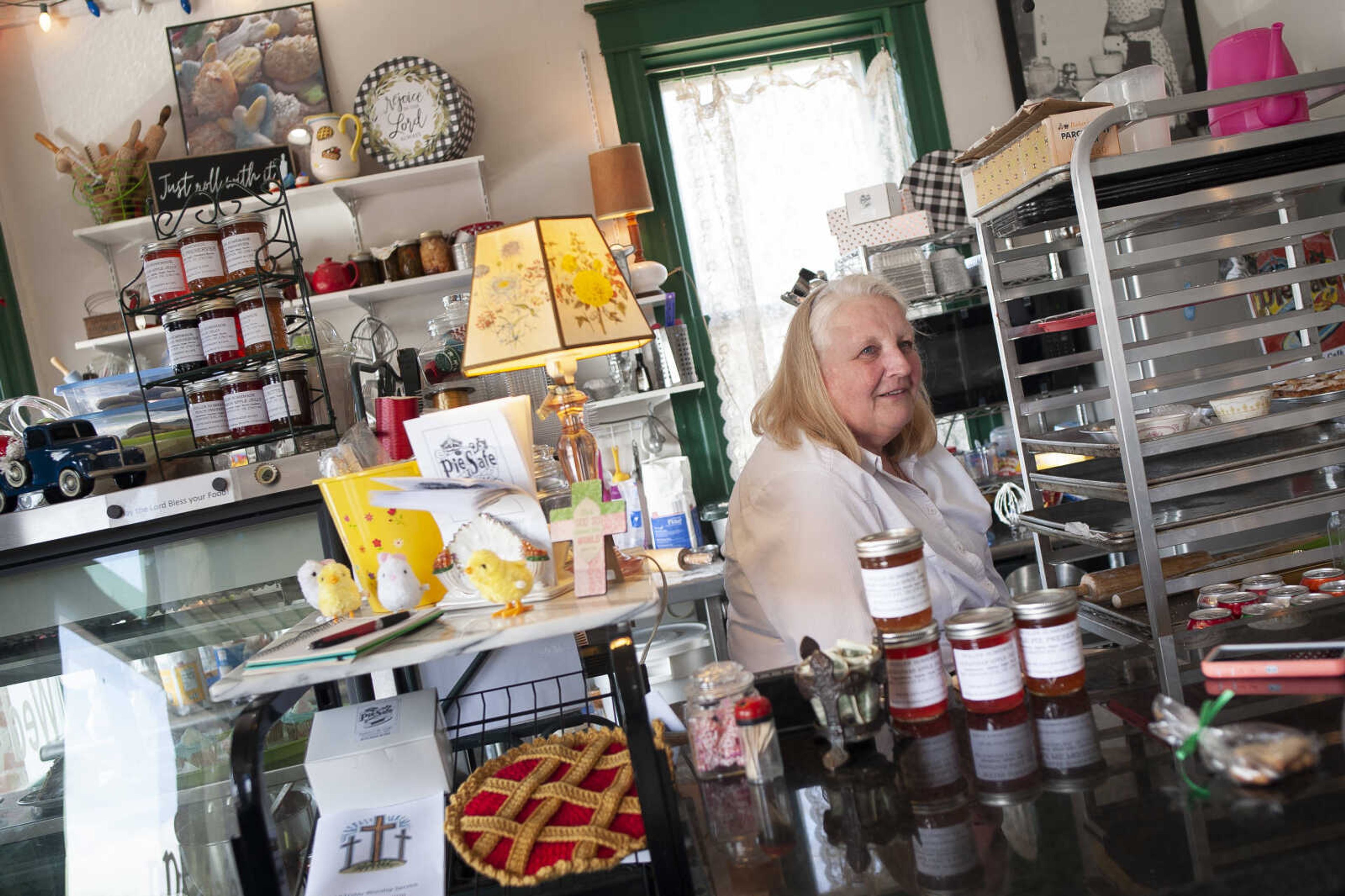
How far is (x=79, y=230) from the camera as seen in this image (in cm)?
378

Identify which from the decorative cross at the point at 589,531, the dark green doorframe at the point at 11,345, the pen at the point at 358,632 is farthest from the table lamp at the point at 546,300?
the dark green doorframe at the point at 11,345

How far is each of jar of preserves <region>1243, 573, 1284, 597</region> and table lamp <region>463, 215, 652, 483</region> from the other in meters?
1.23

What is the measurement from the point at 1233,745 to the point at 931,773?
0.97 ft

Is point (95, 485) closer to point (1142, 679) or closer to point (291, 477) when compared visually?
point (291, 477)

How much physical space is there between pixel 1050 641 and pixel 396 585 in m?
0.81

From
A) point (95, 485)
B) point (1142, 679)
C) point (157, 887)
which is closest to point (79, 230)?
point (95, 485)

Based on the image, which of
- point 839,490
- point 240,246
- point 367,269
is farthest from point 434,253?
point 839,490

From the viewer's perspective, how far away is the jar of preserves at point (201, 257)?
200 centimetres

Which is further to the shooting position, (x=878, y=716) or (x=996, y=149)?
(x=996, y=149)

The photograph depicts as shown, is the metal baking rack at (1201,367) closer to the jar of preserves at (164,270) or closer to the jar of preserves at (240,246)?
the jar of preserves at (240,246)

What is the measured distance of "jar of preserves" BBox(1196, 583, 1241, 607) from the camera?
1864 mm

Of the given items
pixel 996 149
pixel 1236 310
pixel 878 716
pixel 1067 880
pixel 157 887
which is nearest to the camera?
pixel 1067 880

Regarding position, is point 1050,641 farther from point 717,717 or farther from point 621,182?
point 621,182

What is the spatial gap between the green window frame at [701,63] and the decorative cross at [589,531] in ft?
9.56
